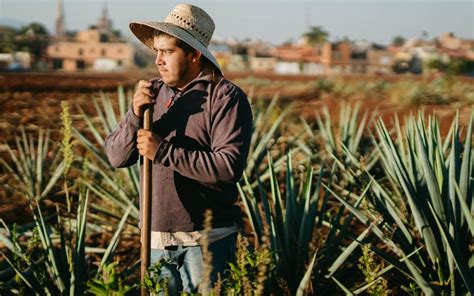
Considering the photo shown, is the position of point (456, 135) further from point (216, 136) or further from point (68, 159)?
point (68, 159)

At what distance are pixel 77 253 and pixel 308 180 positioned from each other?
1051 millimetres

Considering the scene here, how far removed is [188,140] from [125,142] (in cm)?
20

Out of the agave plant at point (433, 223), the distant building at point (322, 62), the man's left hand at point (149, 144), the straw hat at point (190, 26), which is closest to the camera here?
the man's left hand at point (149, 144)

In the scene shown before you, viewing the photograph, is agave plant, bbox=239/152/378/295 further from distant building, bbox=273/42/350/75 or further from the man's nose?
distant building, bbox=273/42/350/75

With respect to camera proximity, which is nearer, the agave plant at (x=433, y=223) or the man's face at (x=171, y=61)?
the man's face at (x=171, y=61)

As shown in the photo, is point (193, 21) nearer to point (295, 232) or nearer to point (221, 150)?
point (221, 150)

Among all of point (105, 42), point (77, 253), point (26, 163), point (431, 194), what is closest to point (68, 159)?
point (77, 253)

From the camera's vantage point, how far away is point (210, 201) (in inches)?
93.2

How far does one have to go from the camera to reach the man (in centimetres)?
225

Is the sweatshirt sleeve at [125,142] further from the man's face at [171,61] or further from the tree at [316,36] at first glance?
the tree at [316,36]

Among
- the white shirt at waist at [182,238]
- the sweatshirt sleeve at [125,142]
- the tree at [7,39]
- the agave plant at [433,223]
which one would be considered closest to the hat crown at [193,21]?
the sweatshirt sleeve at [125,142]

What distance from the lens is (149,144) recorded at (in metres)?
2.17

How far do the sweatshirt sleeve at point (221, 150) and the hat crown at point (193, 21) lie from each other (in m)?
0.24

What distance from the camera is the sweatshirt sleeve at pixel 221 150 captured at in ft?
7.19
